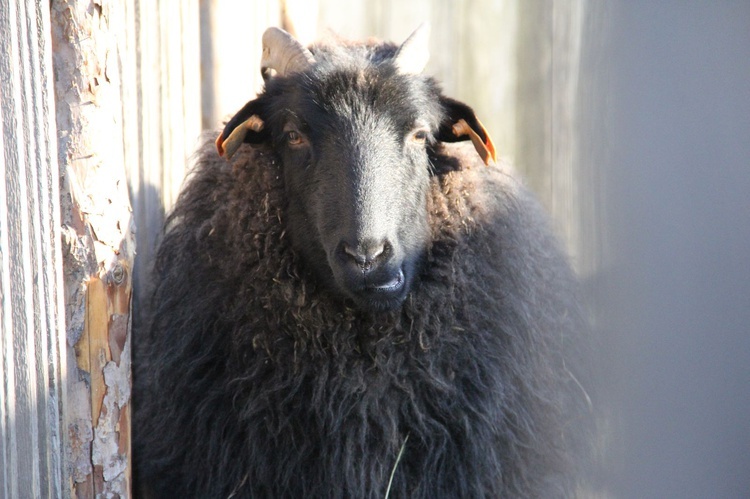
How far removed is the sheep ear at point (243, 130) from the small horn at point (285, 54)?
216mm

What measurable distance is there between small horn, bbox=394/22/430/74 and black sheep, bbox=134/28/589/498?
15 mm

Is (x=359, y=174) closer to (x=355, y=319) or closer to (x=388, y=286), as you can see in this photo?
(x=388, y=286)

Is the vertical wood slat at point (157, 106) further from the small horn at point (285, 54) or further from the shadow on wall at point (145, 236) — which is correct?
the small horn at point (285, 54)

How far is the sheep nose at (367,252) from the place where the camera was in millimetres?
3312

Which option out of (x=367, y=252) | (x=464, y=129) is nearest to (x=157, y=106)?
(x=464, y=129)

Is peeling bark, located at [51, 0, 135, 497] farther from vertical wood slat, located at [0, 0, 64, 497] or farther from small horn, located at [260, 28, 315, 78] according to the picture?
small horn, located at [260, 28, 315, 78]

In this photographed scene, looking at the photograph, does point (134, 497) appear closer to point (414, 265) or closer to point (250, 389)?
point (250, 389)

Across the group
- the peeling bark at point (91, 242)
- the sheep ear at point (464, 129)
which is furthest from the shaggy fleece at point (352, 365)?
the peeling bark at point (91, 242)

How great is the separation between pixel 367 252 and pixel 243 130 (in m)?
1.03

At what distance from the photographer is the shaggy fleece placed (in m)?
3.60

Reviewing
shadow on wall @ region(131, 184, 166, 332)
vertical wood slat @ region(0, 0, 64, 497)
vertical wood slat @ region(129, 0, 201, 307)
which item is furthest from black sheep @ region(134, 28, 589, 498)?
vertical wood slat @ region(0, 0, 64, 497)

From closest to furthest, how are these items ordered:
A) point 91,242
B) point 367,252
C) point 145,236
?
point 91,242
point 367,252
point 145,236

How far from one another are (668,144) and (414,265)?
103 inches

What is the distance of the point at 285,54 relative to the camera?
389cm
